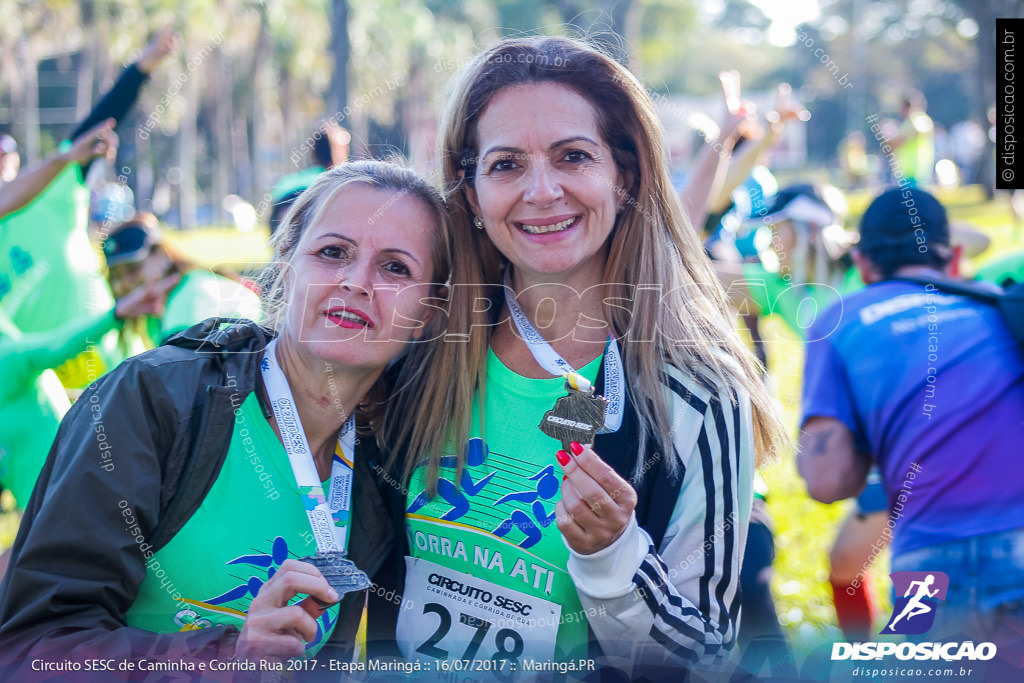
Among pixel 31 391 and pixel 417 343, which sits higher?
pixel 417 343

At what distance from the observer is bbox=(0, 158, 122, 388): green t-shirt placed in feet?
14.0

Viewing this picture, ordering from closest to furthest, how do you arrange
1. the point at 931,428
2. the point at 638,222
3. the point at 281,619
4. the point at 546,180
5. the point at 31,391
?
the point at 281,619
the point at 546,180
the point at 638,222
the point at 931,428
the point at 31,391

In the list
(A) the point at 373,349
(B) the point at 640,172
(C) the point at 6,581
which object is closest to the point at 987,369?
(B) the point at 640,172

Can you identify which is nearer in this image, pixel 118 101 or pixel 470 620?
pixel 470 620

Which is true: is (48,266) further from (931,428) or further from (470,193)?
(931,428)

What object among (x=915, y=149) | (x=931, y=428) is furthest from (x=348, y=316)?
(x=915, y=149)

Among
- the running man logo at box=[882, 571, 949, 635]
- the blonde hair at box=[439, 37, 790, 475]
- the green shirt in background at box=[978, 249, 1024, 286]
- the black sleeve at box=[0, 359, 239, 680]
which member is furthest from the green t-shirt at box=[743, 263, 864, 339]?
the black sleeve at box=[0, 359, 239, 680]

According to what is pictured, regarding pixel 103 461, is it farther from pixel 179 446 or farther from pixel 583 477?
pixel 583 477

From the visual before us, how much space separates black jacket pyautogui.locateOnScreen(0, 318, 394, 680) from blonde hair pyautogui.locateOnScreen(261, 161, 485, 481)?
1.29ft

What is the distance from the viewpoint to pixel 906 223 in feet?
10.9

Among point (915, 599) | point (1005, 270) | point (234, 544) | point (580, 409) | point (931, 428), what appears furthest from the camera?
point (1005, 270)

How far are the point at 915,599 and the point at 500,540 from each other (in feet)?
4.37

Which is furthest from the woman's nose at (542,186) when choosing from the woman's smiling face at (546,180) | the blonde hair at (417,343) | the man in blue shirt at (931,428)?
the man in blue shirt at (931,428)

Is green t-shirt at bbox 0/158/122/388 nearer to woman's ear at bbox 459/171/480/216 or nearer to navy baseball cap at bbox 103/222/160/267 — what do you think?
navy baseball cap at bbox 103/222/160/267
